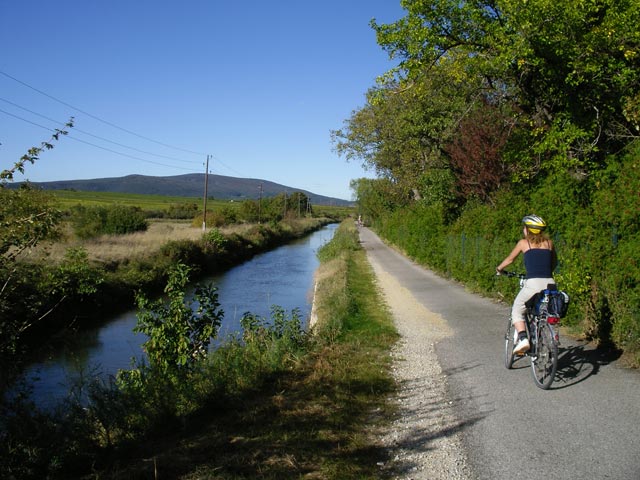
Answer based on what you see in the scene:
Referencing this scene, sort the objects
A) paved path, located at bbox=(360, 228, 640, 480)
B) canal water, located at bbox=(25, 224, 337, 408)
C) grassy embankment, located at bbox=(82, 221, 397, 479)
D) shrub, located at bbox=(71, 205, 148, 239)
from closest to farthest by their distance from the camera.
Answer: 1. paved path, located at bbox=(360, 228, 640, 480)
2. grassy embankment, located at bbox=(82, 221, 397, 479)
3. canal water, located at bbox=(25, 224, 337, 408)
4. shrub, located at bbox=(71, 205, 148, 239)

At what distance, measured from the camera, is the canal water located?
10.4 metres

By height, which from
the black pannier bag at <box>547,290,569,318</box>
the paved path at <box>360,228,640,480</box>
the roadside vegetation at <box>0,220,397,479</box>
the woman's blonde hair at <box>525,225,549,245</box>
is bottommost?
the roadside vegetation at <box>0,220,397,479</box>

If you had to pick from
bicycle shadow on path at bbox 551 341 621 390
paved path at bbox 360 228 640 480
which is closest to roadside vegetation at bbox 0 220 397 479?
paved path at bbox 360 228 640 480

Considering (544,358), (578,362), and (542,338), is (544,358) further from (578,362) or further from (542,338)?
(578,362)

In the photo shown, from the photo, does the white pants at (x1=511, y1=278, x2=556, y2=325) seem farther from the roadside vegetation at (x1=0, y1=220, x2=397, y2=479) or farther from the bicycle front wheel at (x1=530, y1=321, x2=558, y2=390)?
the roadside vegetation at (x1=0, y1=220, x2=397, y2=479)

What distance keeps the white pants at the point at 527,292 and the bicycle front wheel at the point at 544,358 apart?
27 cm

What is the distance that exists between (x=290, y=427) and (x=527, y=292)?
3.08 m

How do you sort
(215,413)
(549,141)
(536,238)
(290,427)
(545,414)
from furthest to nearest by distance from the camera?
(549,141), (536,238), (215,413), (545,414), (290,427)

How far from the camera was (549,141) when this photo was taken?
1298 cm

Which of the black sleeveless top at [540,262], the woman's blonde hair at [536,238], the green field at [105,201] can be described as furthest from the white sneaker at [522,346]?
the green field at [105,201]

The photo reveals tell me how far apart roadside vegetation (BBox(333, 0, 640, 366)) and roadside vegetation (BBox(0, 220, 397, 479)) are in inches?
128

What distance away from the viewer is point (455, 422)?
511 cm

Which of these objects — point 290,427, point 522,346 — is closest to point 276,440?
point 290,427

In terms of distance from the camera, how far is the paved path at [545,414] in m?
4.11
